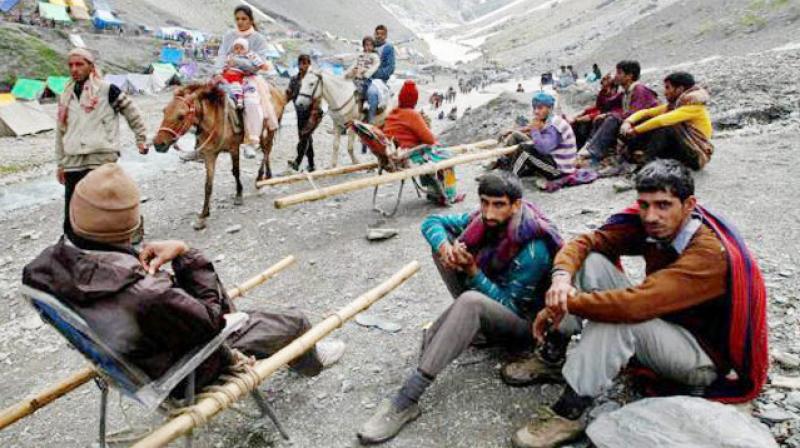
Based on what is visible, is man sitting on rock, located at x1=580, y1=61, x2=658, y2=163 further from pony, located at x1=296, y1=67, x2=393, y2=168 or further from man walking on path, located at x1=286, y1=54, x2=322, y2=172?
man walking on path, located at x1=286, y1=54, x2=322, y2=172

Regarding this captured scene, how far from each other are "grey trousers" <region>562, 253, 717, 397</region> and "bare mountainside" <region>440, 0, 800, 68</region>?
2010cm

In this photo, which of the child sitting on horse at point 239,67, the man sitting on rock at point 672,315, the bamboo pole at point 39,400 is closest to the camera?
the man sitting on rock at point 672,315

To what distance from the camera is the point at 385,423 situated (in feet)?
10.0

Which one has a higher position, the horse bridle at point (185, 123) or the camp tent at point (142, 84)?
the horse bridle at point (185, 123)

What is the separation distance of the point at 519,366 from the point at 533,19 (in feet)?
329

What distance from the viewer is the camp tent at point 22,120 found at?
52.6 feet

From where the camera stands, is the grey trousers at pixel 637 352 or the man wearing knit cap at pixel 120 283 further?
the grey trousers at pixel 637 352

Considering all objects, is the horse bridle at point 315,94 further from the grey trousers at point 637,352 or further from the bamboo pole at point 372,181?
the grey trousers at point 637,352

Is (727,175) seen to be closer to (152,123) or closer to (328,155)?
(328,155)

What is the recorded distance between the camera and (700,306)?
2.67 meters

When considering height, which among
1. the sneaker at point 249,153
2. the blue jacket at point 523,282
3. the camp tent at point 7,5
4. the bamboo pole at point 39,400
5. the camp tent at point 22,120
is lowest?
the camp tent at point 22,120

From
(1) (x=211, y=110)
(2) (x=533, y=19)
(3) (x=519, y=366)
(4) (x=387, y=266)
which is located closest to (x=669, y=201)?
(3) (x=519, y=366)

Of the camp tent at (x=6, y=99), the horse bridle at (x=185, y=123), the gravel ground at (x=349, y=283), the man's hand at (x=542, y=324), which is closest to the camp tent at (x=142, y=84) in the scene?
the camp tent at (x=6, y=99)

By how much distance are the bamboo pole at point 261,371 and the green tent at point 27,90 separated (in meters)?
22.0
